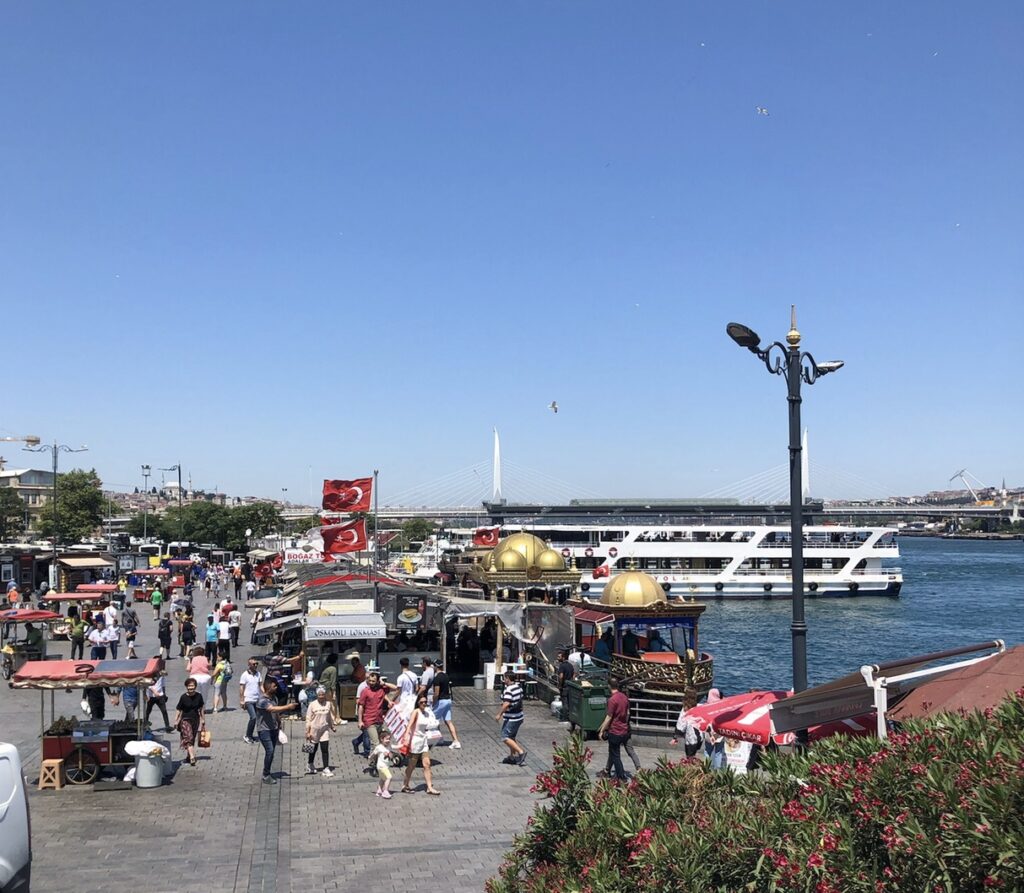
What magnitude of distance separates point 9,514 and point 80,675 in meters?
103

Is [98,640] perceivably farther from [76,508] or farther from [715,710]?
[76,508]

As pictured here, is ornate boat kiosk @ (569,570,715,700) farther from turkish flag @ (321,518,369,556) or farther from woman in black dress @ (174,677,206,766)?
woman in black dress @ (174,677,206,766)

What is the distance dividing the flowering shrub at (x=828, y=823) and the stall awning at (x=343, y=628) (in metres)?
13.4

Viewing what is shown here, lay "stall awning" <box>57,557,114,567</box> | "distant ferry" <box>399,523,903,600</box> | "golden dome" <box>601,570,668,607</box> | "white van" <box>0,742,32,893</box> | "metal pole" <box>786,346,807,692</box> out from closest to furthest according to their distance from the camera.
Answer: "white van" <box>0,742,32,893</box> → "metal pole" <box>786,346,807,692</box> → "golden dome" <box>601,570,668,607</box> → "stall awning" <box>57,557,114,567</box> → "distant ferry" <box>399,523,903,600</box>

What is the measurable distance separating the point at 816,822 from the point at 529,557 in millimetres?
25211

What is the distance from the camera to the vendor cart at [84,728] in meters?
14.4

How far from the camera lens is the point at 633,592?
22656mm

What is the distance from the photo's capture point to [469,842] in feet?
39.1

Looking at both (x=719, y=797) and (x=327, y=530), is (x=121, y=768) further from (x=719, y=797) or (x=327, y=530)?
(x=327, y=530)

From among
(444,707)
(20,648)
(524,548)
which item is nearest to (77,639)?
(20,648)

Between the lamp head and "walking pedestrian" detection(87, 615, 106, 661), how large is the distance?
19553mm

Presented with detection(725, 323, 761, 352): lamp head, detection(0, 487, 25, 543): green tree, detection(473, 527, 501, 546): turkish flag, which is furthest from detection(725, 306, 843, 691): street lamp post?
detection(0, 487, 25, 543): green tree

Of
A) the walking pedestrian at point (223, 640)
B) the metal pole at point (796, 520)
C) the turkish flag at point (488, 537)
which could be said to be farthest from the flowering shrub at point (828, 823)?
the turkish flag at point (488, 537)

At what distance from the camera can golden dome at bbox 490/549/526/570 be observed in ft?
100
